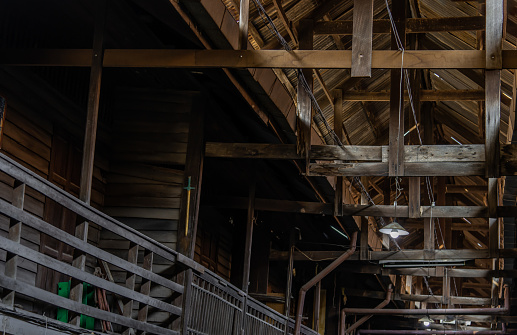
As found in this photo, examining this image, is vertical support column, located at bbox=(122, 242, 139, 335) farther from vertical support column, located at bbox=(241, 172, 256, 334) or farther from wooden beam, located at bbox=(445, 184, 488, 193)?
wooden beam, located at bbox=(445, 184, 488, 193)

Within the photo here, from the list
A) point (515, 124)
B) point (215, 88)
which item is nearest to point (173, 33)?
point (215, 88)

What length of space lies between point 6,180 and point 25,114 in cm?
108

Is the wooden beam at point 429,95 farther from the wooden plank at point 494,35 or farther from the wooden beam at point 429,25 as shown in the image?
the wooden plank at point 494,35

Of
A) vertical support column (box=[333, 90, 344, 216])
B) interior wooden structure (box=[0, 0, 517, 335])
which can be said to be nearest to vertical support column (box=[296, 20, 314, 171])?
interior wooden structure (box=[0, 0, 517, 335])

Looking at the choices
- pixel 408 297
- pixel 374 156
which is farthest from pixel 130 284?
pixel 408 297

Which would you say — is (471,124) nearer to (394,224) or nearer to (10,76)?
(394,224)

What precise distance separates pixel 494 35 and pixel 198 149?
5195 mm

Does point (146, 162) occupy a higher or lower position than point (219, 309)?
higher

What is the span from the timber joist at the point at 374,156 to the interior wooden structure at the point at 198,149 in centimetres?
2

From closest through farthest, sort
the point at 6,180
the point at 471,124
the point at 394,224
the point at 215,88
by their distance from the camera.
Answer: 1. the point at 6,180
2. the point at 215,88
3. the point at 394,224
4. the point at 471,124

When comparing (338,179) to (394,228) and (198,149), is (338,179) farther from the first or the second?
(198,149)

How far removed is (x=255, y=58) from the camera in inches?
420

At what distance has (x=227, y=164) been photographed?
16766mm

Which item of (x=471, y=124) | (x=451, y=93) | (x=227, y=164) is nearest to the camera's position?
(x=227, y=164)
